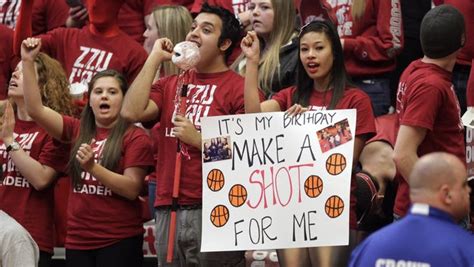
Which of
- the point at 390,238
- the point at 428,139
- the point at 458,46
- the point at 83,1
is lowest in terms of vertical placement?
the point at 390,238

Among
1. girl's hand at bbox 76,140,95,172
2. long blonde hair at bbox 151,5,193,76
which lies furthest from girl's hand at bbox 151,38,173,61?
long blonde hair at bbox 151,5,193,76

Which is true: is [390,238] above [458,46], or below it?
below

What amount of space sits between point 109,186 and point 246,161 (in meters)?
1.09

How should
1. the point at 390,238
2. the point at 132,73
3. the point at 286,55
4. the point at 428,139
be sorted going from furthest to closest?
the point at 132,73
the point at 286,55
the point at 428,139
the point at 390,238

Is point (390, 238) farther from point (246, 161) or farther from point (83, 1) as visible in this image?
point (83, 1)

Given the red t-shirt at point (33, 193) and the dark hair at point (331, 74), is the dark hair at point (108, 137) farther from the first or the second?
the dark hair at point (331, 74)

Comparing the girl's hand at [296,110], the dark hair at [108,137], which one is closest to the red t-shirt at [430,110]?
the girl's hand at [296,110]

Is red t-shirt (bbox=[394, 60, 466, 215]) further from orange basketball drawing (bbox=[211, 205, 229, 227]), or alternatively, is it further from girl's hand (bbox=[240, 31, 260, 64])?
orange basketball drawing (bbox=[211, 205, 229, 227])

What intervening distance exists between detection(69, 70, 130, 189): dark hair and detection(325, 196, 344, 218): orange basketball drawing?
1670 millimetres

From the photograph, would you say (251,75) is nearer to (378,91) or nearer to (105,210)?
(105,210)

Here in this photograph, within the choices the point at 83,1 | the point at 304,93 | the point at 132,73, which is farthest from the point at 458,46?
the point at 83,1

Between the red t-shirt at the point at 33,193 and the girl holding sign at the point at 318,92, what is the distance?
176cm

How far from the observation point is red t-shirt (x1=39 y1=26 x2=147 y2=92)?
969 centimetres

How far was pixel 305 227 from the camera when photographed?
7.50 m
